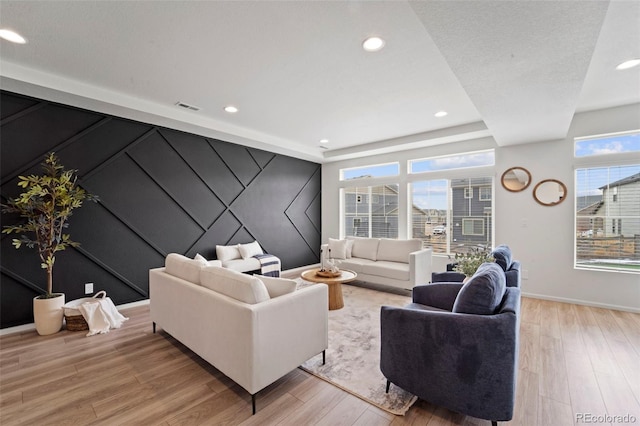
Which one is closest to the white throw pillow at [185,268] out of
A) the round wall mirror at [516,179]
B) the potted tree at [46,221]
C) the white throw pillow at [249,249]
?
the potted tree at [46,221]

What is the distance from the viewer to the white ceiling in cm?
187

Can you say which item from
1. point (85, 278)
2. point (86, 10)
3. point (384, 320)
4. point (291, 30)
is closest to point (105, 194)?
point (85, 278)

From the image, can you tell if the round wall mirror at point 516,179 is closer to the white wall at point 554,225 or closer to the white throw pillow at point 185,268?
the white wall at point 554,225

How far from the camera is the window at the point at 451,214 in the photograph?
500cm

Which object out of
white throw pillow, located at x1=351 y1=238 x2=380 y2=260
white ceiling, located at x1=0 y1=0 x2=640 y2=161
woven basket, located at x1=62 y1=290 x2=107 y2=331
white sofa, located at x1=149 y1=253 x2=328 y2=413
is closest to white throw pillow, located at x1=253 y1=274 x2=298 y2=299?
white sofa, located at x1=149 y1=253 x2=328 y2=413

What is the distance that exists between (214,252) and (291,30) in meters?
3.95

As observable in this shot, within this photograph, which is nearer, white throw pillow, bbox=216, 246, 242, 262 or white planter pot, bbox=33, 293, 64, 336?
white planter pot, bbox=33, 293, 64, 336

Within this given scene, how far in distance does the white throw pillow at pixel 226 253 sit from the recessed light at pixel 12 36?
339 cm

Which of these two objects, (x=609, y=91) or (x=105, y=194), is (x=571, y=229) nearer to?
Result: (x=609, y=91)

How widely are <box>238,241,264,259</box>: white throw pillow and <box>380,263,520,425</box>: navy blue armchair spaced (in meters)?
3.64

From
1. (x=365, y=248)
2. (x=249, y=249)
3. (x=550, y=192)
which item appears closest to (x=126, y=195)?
(x=249, y=249)

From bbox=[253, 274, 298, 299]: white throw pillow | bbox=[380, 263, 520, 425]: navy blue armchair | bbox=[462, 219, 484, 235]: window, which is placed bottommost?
bbox=[380, 263, 520, 425]: navy blue armchair

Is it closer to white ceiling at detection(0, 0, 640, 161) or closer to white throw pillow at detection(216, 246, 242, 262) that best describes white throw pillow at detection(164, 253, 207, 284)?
white throw pillow at detection(216, 246, 242, 262)

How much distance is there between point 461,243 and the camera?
5.22 m
